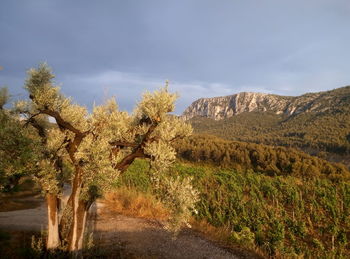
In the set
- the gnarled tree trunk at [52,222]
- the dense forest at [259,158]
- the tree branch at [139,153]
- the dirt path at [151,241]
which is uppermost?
the tree branch at [139,153]

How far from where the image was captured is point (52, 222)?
27.5 feet

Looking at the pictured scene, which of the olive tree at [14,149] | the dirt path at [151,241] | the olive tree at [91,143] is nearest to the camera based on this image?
the olive tree at [14,149]

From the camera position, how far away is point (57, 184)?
28.3 ft

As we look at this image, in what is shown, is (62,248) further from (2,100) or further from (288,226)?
(288,226)

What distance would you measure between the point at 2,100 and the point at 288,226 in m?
16.7

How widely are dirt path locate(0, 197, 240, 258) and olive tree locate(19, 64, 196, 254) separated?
10.2 ft

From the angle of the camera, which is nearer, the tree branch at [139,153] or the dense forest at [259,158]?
the tree branch at [139,153]

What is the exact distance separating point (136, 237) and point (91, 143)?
650 centimetres

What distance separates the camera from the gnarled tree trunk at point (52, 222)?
829 cm

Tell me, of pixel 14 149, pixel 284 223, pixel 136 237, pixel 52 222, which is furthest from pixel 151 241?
pixel 284 223

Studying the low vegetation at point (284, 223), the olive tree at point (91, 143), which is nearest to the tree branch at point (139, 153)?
the olive tree at point (91, 143)

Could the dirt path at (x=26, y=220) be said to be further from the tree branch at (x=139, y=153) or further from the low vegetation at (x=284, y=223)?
the low vegetation at (x=284, y=223)

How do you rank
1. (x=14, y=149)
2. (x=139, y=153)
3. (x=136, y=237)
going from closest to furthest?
(x=14, y=149) < (x=139, y=153) < (x=136, y=237)

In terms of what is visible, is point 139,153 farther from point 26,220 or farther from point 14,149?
point 26,220
